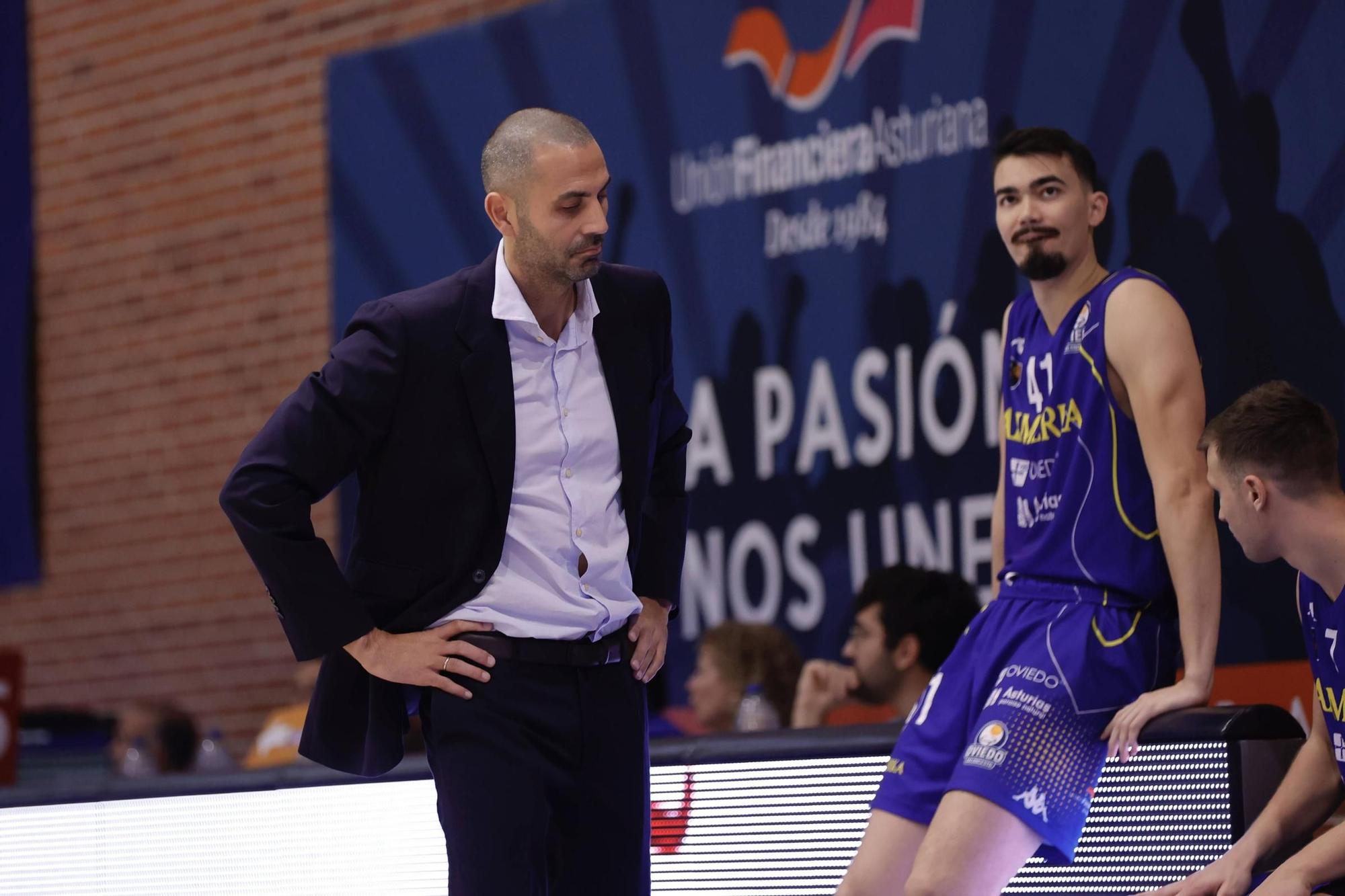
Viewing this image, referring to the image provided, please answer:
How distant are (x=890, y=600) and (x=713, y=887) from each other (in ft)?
4.92

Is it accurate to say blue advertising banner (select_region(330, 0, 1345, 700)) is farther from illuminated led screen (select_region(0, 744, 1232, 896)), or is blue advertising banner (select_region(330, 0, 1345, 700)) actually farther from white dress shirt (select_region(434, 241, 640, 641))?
white dress shirt (select_region(434, 241, 640, 641))

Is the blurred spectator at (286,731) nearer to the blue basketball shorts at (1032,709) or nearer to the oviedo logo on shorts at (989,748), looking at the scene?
the blue basketball shorts at (1032,709)

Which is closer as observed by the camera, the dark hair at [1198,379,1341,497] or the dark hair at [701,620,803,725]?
the dark hair at [1198,379,1341,497]

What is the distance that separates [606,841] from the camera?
2521 millimetres

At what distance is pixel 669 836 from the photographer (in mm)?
3438

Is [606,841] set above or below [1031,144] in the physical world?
below

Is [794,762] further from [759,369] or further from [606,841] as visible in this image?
[759,369]

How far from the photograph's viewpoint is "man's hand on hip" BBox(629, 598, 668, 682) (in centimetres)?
263

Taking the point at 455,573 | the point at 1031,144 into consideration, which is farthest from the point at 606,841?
the point at 1031,144

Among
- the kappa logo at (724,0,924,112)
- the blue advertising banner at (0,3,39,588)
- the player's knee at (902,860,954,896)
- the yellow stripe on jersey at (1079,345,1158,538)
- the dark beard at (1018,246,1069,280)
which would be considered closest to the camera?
the player's knee at (902,860,954,896)

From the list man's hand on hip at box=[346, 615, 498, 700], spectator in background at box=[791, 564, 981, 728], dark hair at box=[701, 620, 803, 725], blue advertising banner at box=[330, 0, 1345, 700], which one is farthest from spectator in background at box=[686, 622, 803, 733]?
man's hand on hip at box=[346, 615, 498, 700]

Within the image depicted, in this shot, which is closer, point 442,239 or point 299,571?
point 299,571

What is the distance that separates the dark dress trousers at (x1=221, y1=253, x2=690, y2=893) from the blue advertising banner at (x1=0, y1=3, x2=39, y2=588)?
5.13 m

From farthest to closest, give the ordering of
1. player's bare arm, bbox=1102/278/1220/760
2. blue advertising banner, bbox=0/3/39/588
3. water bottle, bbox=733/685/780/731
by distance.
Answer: blue advertising banner, bbox=0/3/39/588, water bottle, bbox=733/685/780/731, player's bare arm, bbox=1102/278/1220/760
